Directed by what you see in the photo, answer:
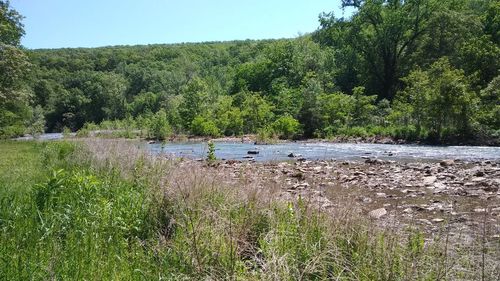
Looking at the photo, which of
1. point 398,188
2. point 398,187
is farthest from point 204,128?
point 398,188

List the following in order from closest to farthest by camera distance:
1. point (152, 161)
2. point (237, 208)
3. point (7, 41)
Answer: point (237, 208)
point (152, 161)
point (7, 41)

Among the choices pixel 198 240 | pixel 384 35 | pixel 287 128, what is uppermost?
pixel 384 35

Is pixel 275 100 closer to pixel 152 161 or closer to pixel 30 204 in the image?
pixel 152 161

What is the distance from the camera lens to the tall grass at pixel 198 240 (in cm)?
380

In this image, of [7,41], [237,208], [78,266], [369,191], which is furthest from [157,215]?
[7,41]

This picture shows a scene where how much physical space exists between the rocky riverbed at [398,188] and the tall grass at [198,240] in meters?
0.71

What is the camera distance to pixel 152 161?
967 centimetres

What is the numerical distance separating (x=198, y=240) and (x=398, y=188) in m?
8.72

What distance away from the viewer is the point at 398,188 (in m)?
11.9

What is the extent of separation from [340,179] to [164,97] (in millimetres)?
96826

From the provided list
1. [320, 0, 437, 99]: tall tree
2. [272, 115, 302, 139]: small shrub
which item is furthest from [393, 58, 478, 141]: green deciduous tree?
[320, 0, 437, 99]: tall tree

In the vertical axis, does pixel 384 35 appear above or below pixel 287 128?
above

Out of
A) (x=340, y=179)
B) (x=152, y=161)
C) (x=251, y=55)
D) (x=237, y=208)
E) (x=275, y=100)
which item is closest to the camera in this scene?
(x=237, y=208)

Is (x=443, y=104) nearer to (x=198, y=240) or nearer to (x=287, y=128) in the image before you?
(x=287, y=128)
